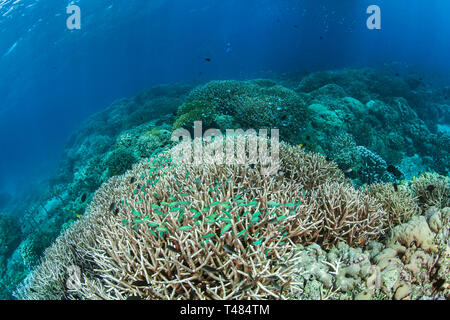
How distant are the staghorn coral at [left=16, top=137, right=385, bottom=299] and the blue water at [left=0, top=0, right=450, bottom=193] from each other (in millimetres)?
11659

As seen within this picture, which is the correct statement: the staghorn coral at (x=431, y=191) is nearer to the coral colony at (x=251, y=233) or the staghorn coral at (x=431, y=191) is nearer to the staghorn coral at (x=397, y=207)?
the coral colony at (x=251, y=233)

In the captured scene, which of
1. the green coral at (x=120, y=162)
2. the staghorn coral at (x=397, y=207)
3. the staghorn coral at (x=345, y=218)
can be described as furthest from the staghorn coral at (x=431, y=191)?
the green coral at (x=120, y=162)

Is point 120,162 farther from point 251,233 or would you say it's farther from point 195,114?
point 251,233

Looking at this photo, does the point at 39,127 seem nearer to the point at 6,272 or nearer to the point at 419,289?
the point at 6,272

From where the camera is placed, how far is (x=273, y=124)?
774 cm

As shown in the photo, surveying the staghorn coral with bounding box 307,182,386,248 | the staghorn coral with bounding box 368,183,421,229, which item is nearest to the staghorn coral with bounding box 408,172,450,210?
the staghorn coral with bounding box 368,183,421,229

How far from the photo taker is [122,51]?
69.4 metres

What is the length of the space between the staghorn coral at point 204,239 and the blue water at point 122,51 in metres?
11.7

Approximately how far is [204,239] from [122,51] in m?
83.4

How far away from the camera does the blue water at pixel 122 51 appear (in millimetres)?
33466

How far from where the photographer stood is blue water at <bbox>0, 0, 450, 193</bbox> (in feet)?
110

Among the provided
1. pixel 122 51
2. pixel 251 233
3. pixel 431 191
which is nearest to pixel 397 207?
pixel 431 191
